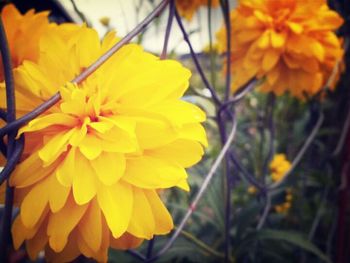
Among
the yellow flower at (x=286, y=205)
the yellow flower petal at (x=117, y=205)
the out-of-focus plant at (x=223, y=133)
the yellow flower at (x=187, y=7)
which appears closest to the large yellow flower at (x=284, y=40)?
the out-of-focus plant at (x=223, y=133)

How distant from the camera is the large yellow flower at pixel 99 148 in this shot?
0.19 meters

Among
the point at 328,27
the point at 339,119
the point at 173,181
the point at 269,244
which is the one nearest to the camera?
the point at 173,181

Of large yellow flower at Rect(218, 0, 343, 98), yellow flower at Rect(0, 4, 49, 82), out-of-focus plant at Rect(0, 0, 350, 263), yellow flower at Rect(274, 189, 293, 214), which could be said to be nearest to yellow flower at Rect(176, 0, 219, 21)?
out-of-focus plant at Rect(0, 0, 350, 263)

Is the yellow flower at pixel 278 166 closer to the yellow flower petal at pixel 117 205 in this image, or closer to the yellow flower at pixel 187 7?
the yellow flower at pixel 187 7

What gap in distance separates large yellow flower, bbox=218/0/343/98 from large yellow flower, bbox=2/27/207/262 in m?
0.24

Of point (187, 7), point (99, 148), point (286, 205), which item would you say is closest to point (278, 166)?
point (286, 205)

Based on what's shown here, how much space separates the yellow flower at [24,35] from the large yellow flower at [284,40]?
25 cm

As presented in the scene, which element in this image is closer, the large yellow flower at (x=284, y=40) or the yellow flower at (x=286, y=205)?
the large yellow flower at (x=284, y=40)

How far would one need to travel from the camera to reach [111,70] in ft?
0.71

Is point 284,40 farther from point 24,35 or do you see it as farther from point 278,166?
point 278,166

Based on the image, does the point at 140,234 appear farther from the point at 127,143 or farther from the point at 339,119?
the point at 339,119

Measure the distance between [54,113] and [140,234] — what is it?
87mm

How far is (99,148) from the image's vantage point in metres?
0.21

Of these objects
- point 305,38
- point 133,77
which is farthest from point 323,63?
point 133,77
